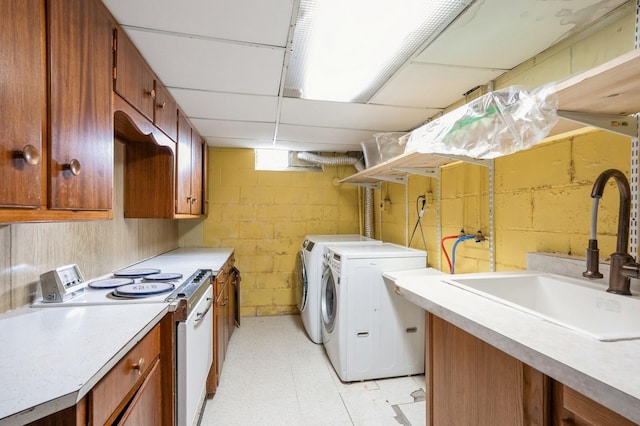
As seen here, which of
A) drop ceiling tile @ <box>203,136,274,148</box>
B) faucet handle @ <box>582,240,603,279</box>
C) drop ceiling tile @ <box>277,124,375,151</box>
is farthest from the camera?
drop ceiling tile @ <box>203,136,274,148</box>

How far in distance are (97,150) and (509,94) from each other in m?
1.57

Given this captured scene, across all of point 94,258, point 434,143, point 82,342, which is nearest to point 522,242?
point 434,143

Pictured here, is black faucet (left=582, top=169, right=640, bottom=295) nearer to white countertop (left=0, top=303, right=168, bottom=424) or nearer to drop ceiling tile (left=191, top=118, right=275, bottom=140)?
white countertop (left=0, top=303, right=168, bottom=424)

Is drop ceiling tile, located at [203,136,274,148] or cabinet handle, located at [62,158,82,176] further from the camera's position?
drop ceiling tile, located at [203,136,274,148]

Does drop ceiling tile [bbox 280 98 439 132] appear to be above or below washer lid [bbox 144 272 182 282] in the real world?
above

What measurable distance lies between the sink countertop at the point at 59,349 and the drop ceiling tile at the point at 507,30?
1.77 metres

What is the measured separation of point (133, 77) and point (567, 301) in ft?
7.24

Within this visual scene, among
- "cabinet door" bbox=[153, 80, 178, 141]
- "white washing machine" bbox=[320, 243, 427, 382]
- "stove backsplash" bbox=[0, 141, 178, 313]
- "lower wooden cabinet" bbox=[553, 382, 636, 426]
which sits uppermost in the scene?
"cabinet door" bbox=[153, 80, 178, 141]

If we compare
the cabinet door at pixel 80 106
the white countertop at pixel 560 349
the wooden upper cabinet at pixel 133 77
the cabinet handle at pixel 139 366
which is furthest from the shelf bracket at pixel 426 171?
the cabinet handle at pixel 139 366

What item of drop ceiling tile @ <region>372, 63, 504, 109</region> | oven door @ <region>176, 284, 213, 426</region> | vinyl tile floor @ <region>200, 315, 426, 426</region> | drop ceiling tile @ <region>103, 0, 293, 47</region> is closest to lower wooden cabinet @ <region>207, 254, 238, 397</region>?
vinyl tile floor @ <region>200, 315, 426, 426</region>

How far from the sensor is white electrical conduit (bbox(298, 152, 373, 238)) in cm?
362

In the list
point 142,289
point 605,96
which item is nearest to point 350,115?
point 605,96

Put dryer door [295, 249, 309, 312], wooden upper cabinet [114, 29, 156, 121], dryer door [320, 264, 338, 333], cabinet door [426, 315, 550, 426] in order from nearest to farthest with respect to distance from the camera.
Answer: cabinet door [426, 315, 550, 426] < wooden upper cabinet [114, 29, 156, 121] < dryer door [320, 264, 338, 333] < dryer door [295, 249, 309, 312]

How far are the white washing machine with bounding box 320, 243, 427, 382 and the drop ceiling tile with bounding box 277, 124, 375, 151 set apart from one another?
126 centimetres
